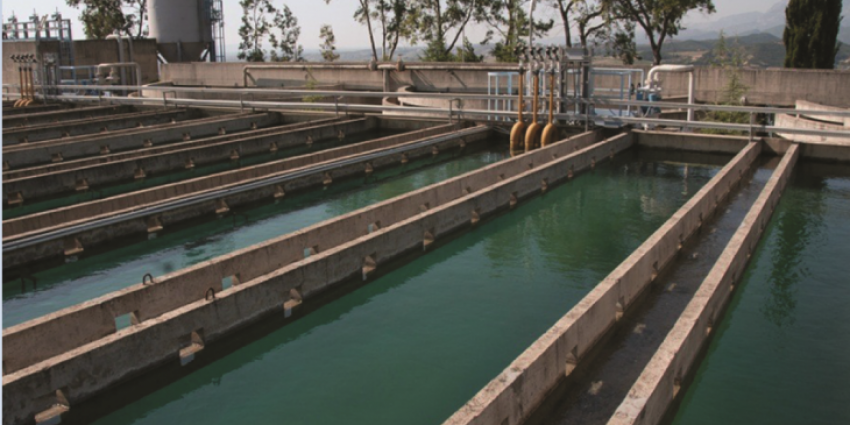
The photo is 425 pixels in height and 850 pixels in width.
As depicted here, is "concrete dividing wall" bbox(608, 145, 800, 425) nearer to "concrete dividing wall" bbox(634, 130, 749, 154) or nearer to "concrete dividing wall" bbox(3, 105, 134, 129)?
"concrete dividing wall" bbox(634, 130, 749, 154)

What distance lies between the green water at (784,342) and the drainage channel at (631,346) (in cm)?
50

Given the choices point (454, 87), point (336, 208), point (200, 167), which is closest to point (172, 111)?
point (200, 167)

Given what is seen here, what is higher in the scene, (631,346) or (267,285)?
(267,285)

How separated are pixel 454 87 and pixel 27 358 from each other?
24.6 meters

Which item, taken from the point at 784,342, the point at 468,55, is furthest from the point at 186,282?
the point at 468,55

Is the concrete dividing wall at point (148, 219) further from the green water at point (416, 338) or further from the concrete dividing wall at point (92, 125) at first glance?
the concrete dividing wall at point (92, 125)

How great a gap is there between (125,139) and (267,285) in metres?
13.5

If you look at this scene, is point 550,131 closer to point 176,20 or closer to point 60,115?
point 60,115

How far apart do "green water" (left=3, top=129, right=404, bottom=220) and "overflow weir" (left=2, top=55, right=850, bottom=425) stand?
0.34 feet

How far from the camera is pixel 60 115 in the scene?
24.5 m

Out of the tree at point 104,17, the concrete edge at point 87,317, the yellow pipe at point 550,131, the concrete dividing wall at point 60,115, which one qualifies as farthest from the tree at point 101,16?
the concrete edge at point 87,317

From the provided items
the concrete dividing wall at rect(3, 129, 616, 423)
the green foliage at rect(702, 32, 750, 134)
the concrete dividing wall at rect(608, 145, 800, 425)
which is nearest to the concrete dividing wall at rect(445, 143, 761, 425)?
the concrete dividing wall at rect(608, 145, 800, 425)

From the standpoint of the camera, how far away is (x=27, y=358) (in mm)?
6918

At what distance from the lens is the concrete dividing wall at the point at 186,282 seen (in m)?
6.99
